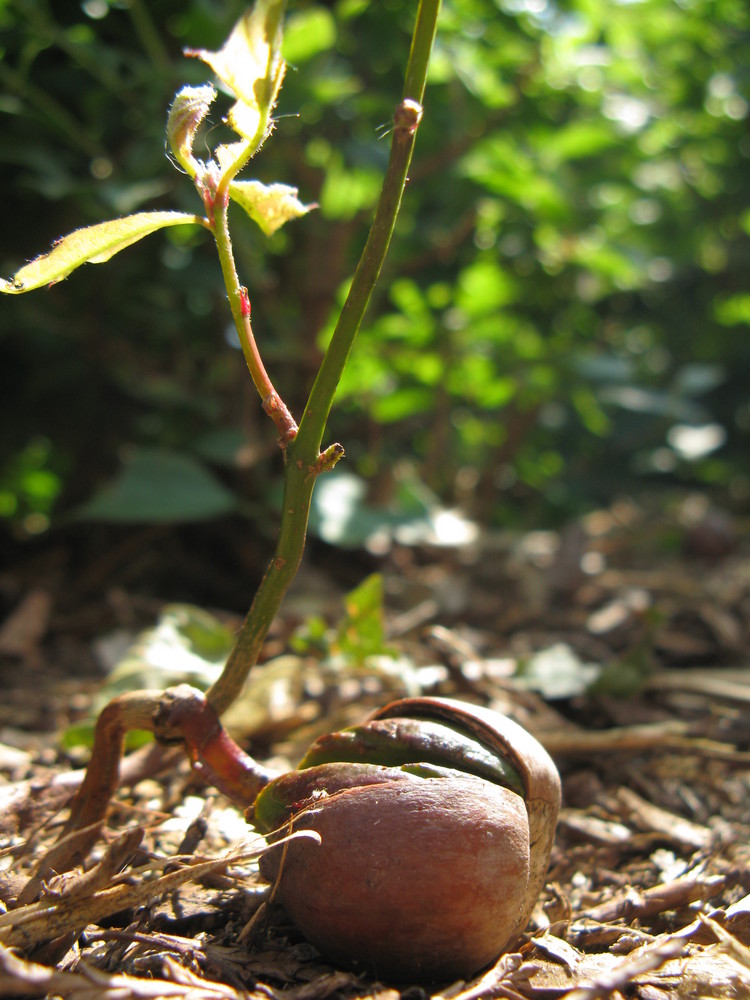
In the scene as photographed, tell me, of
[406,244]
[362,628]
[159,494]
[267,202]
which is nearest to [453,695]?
[362,628]

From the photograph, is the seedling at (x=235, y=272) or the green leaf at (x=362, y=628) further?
the green leaf at (x=362, y=628)

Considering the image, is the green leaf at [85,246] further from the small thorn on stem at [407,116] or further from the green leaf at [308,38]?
the green leaf at [308,38]

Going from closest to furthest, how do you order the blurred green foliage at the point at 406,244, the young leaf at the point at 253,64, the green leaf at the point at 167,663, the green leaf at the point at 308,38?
the young leaf at the point at 253,64, the green leaf at the point at 167,663, the green leaf at the point at 308,38, the blurred green foliage at the point at 406,244

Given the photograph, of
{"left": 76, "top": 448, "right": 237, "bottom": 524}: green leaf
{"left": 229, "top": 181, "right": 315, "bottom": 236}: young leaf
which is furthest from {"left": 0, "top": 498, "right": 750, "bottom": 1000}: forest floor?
{"left": 229, "top": 181, "right": 315, "bottom": 236}: young leaf

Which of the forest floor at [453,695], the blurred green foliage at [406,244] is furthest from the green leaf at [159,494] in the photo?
the forest floor at [453,695]

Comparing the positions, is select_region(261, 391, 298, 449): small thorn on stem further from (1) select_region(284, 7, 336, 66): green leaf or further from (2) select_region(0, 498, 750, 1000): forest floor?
(1) select_region(284, 7, 336, 66): green leaf

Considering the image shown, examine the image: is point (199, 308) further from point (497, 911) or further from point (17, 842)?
point (497, 911)

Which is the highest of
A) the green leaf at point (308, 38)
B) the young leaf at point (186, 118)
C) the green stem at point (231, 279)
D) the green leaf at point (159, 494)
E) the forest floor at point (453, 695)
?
the green leaf at point (308, 38)
